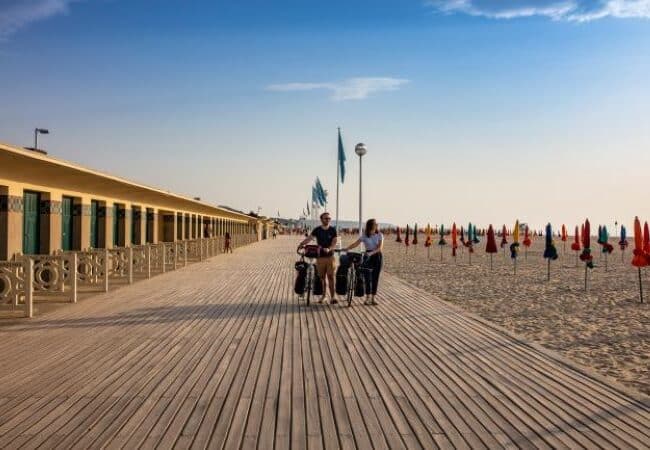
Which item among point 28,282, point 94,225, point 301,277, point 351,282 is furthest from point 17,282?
point 94,225

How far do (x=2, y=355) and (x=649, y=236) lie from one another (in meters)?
13.7

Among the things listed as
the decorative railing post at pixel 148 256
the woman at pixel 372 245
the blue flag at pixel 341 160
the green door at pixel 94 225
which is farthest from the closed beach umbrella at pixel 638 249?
the green door at pixel 94 225

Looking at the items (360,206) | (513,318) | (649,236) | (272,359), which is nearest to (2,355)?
(272,359)

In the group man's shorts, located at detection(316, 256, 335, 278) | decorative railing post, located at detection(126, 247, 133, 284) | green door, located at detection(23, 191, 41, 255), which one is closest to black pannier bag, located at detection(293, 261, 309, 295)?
man's shorts, located at detection(316, 256, 335, 278)

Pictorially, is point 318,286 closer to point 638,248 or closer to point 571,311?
point 571,311

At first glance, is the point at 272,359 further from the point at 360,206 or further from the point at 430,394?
the point at 360,206

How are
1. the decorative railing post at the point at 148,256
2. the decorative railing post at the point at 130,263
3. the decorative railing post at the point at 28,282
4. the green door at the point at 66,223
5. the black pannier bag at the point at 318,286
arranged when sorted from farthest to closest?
1. the decorative railing post at the point at 148,256
2. the green door at the point at 66,223
3. the decorative railing post at the point at 130,263
4. the black pannier bag at the point at 318,286
5. the decorative railing post at the point at 28,282

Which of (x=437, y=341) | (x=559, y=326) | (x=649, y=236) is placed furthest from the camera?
(x=649, y=236)

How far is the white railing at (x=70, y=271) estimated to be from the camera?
864 cm

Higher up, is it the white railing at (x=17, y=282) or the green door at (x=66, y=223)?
the green door at (x=66, y=223)

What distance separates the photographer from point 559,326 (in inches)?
333

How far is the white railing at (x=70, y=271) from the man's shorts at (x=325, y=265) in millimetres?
4947

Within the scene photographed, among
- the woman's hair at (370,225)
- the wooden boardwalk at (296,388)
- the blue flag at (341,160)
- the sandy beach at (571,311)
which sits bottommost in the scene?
the sandy beach at (571,311)

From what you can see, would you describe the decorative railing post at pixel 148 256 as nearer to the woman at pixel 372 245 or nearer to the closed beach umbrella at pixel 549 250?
the woman at pixel 372 245
